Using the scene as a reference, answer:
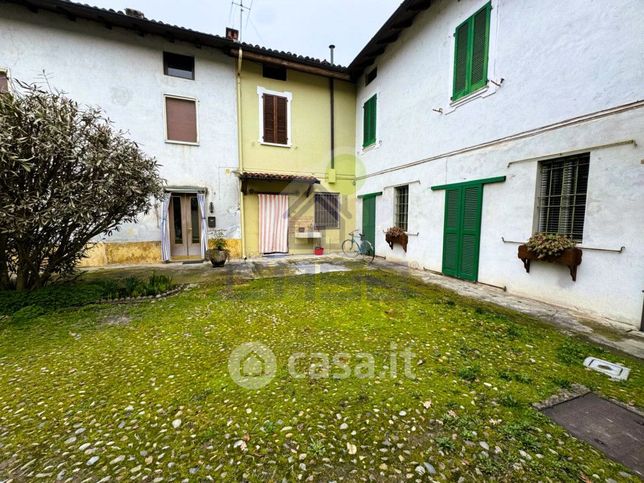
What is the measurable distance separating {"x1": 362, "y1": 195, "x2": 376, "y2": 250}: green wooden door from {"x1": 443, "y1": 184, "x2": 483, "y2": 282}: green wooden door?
3.11 m

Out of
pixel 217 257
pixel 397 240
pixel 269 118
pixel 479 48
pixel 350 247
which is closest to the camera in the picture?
pixel 479 48

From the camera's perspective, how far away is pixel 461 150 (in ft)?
19.1

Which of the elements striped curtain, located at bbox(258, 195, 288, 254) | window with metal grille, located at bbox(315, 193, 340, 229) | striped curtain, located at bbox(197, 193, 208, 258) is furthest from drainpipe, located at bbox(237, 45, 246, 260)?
window with metal grille, located at bbox(315, 193, 340, 229)

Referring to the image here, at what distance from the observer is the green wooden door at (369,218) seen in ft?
30.2

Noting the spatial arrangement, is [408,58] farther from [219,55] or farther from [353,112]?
[219,55]

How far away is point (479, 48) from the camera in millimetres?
5301

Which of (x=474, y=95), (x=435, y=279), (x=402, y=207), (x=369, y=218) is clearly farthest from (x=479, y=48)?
(x=369, y=218)

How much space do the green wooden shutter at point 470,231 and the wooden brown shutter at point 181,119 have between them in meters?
7.74

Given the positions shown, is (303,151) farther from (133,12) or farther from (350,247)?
(133,12)

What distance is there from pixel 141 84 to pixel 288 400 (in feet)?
30.5

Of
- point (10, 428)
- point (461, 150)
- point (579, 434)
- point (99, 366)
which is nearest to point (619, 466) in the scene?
point (579, 434)

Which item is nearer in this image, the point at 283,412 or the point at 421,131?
the point at 283,412

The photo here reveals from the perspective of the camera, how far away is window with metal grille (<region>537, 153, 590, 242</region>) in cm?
399

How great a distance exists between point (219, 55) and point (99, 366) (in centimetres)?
903
